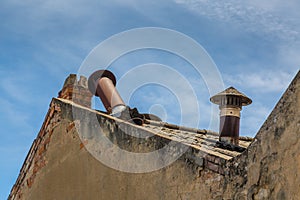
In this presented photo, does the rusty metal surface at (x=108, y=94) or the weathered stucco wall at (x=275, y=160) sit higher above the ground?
the rusty metal surface at (x=108, y=94)

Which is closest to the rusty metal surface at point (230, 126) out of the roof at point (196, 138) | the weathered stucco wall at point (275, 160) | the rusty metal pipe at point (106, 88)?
the roof at point (196, 138)

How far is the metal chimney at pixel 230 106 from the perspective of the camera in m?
8.09

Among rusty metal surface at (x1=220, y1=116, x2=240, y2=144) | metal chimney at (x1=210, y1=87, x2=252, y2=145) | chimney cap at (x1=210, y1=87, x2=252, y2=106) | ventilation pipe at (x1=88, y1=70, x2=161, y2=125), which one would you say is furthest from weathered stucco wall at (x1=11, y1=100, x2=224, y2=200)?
chimney cap at (x1=210, y1=87, x2=252, y2=106)

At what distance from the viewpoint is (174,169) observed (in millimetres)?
5277

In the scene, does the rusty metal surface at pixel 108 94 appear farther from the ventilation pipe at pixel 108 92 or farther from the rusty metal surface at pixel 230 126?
the rusty metal surface at pixel 230 126

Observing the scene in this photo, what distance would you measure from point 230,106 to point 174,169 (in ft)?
11.9

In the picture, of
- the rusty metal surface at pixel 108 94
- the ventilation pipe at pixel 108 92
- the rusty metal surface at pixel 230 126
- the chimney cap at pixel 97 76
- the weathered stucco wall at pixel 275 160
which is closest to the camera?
the weathered stucco wall at pixel 275 160

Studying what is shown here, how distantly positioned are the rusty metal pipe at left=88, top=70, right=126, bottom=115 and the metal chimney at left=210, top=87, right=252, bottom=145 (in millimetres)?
1690

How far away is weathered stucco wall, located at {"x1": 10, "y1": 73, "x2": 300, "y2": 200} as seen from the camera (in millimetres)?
4312

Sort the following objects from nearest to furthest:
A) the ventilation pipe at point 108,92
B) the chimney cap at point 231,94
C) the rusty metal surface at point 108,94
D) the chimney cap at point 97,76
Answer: the ventilation pipe at point 108,92 → the rusty metal surface at point 108,94 → the chimney cap at point 231,94 → the chimney cap at point 97,76

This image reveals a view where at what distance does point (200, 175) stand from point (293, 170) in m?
1.06

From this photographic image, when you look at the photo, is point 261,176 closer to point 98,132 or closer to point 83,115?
point 98,132

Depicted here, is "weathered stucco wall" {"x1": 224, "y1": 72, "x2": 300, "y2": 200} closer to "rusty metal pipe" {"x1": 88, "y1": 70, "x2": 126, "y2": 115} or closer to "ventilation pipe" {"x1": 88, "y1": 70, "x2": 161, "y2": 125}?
"ventilation pipe" {"x1": 88, "y1": 70, "x2": 161, "y2": 125}

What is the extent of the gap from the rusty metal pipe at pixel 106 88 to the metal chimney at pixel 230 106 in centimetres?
169
